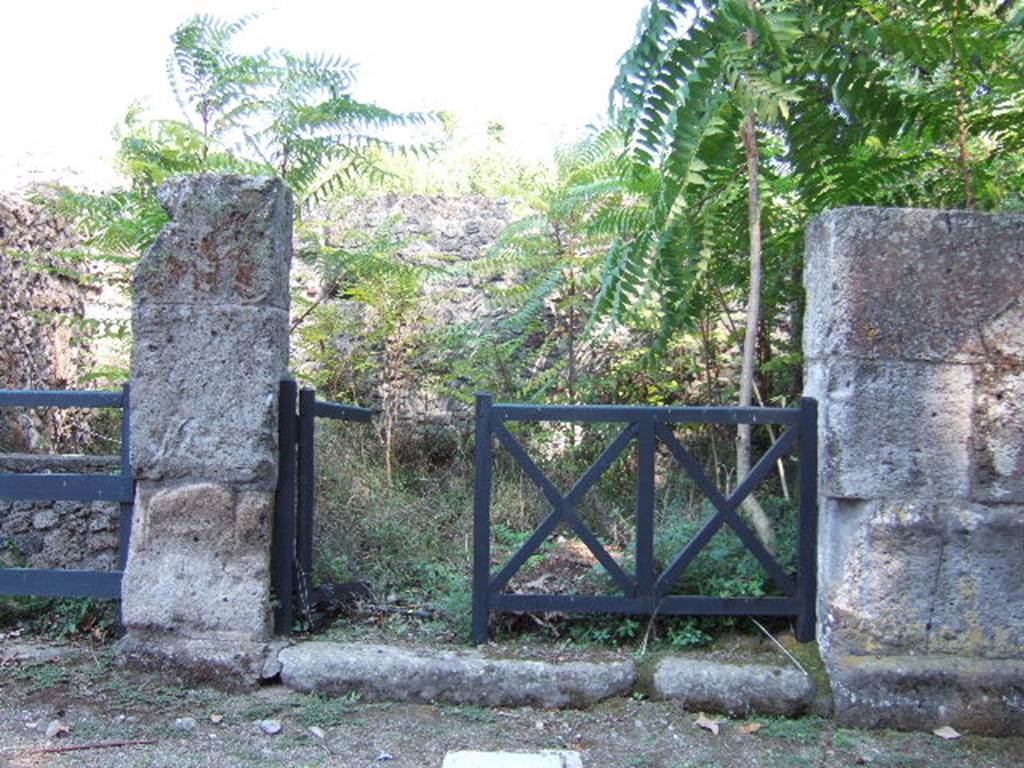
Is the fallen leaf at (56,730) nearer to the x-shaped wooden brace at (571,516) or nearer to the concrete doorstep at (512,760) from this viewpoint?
the concrete doorstep at (512,760)

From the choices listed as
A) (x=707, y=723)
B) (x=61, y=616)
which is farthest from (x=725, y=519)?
(x=61, y=616)

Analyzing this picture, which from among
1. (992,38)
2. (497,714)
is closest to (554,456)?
(497,714)

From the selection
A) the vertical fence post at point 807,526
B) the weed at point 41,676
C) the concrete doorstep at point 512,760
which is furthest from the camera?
the vertical fence post at point 807,526

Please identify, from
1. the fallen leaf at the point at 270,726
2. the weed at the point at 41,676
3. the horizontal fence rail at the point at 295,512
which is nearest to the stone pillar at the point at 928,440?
the fallen leaf at the point at 270,726

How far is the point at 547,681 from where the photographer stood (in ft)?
12.2

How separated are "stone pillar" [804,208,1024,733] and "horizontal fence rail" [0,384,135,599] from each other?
10.3 ft

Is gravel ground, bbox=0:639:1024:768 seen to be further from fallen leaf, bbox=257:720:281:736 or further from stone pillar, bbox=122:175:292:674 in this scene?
stone pillar, bbox=122:175:292:674

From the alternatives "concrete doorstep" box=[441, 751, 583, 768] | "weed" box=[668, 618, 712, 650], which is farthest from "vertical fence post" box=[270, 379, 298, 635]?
"weed" box=[668, 618, 712, 650]

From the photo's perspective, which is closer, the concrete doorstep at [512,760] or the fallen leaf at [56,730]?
the concrete doorstep at [512,760]

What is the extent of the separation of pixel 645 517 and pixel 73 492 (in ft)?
8.58

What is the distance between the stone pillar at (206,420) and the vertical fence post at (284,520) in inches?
3.9

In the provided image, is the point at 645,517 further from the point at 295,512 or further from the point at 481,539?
the point at 295,512

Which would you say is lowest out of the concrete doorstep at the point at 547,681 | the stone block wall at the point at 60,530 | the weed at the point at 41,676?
the weed at the point at 41,676

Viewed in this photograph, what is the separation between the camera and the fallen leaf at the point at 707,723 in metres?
3.52
